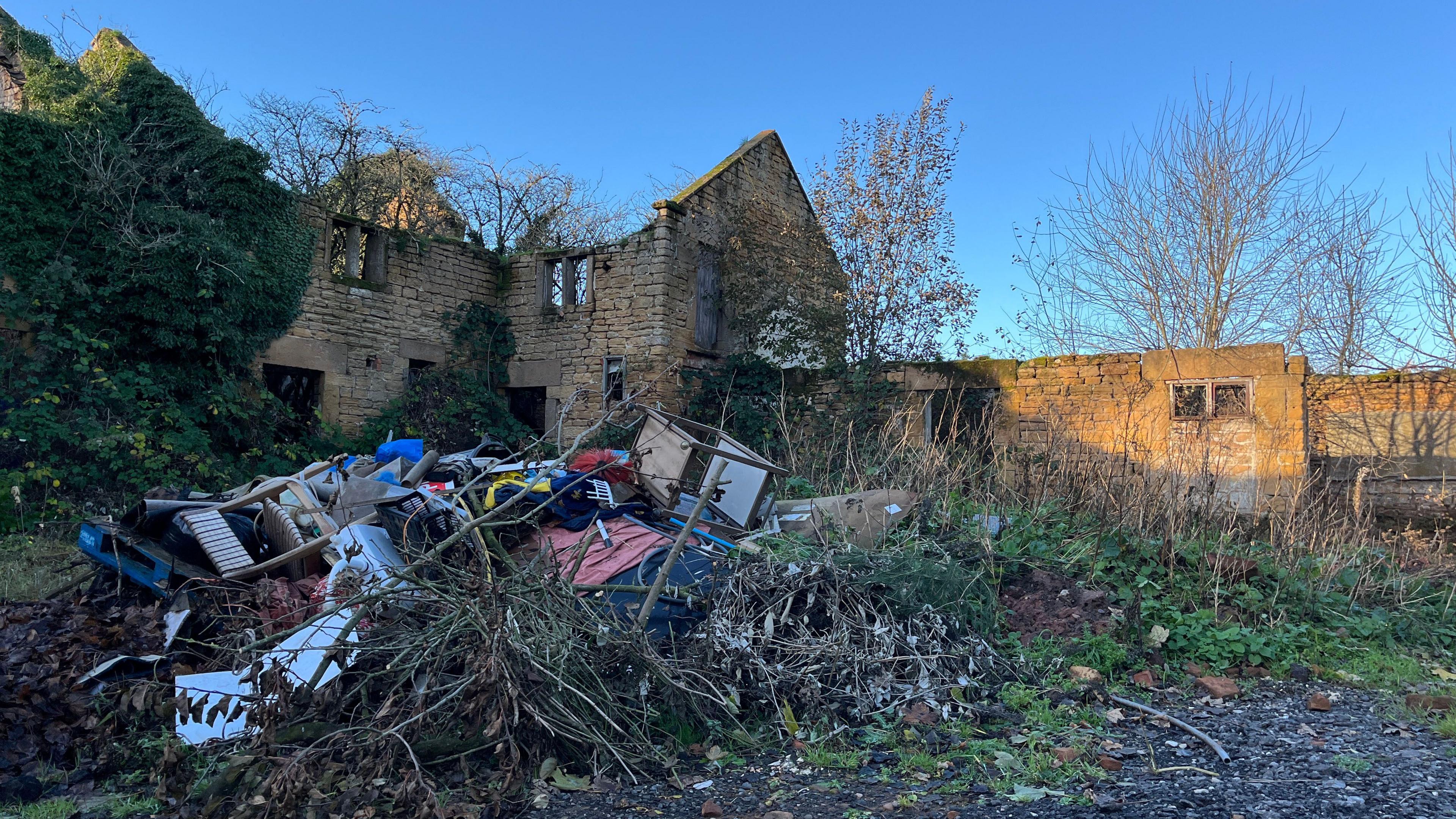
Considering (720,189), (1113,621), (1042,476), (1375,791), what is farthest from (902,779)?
(720,189)

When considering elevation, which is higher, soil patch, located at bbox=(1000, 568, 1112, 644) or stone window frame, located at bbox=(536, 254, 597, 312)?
stone window frame, located at bbox=(536, 254, 597, 312)

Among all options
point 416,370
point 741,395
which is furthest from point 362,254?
point 741,395

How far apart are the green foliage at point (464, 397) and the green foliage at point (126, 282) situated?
65.0 inches

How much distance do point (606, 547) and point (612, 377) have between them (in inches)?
319

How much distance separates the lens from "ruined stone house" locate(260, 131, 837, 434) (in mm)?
11383

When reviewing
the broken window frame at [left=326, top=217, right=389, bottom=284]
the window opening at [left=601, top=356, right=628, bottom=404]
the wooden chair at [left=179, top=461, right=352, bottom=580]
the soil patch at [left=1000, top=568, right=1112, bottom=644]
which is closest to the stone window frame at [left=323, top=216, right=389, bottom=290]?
the broken window frame at [left=326, top=217, right=389, bottom=284]

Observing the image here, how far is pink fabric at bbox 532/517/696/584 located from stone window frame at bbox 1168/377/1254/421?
25.0ft

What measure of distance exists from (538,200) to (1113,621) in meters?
16.8

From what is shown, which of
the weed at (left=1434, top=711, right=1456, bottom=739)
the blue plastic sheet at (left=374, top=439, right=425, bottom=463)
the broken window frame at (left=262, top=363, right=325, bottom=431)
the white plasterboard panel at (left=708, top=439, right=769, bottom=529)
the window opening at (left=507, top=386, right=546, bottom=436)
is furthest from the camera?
the window opening at (left=507, top=386, right=546, bottom=436)

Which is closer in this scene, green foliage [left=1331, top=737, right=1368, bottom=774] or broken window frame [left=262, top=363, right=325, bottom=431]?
green foliage [left=1331, top=737, right=1368, bottom=774]

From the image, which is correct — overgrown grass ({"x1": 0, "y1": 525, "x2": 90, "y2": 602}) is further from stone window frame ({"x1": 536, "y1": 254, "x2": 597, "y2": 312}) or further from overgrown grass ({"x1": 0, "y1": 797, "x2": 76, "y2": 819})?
stone window frame ({"x1": 536, "y1": 254, "x2": 597, "y2": 312})

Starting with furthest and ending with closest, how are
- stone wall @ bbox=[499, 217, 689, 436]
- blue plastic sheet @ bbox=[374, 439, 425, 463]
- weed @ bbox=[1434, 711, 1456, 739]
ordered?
stone wall @ bbox=[499, 217, 689, 436] < blue plastic sheet @ bbox=[374, 439, 425, 463] < weed @ bbox=[1434, 711, 1456, 739]

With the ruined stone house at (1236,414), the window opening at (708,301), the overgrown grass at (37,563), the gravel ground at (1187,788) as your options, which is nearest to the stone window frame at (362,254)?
the window opening at (708,301)

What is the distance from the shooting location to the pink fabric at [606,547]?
15.2 ft
